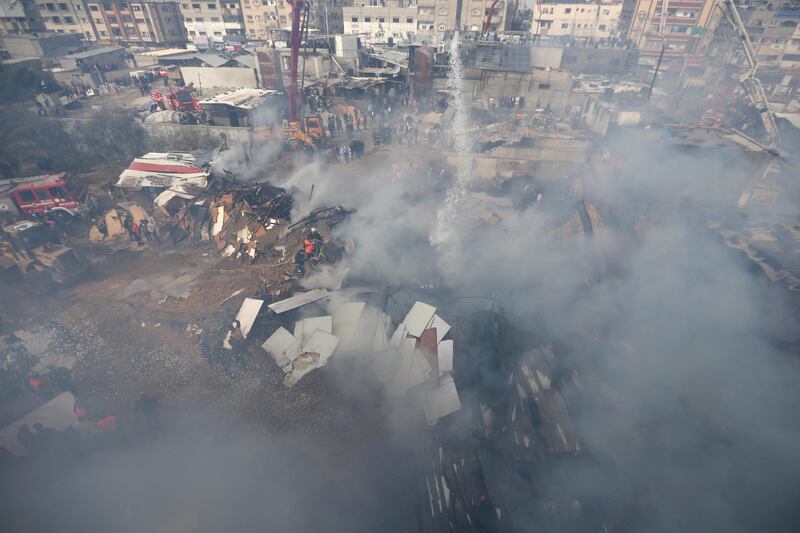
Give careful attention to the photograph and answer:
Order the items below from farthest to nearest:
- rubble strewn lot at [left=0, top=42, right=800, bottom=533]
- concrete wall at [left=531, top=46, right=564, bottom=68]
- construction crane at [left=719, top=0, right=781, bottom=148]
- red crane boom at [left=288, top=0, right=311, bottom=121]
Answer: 1. concrete wall at [left=531, top=46, right=564, bottom=68]
2. construction crane at [left=719, top=0, right=781, bottom=148]
3. red crane boom at [left=288, top=0, right=311, bottom=121]
4. rubble strewn lot at [left=0, top=42, right=800, bottom=533]

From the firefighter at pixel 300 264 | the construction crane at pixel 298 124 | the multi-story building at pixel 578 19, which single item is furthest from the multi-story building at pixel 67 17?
the firefighter at pixel 300 264

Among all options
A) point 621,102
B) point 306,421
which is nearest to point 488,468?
point 306,421

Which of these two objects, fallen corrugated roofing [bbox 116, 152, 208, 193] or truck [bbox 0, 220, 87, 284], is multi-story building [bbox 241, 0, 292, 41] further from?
truck [bbox 0, 220, 87, 284]

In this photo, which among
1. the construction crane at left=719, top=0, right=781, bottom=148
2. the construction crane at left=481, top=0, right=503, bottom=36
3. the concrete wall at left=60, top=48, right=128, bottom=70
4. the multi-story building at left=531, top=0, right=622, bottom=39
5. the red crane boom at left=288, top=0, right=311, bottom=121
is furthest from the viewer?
the multi-story building at left=531, top=0, right=622, bottom=39

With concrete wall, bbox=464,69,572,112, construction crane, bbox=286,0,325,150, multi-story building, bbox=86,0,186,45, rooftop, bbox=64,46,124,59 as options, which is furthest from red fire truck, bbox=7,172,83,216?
multi-story building, bbox=86,0,186,45

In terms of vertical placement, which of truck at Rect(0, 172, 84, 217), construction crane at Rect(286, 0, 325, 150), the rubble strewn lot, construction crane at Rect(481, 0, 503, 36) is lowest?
the rubble strewn lot

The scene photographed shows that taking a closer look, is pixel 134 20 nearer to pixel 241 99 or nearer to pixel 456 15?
pixel 456 15

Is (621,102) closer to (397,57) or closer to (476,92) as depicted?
(476,92)

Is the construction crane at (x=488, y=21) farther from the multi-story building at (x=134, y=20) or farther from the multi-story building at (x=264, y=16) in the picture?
the multi-story building at (x=134, y=20)
